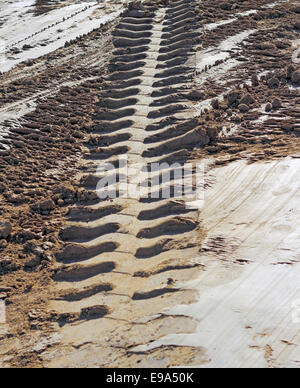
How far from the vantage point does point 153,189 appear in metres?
8.09

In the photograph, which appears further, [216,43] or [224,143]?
[216,43]

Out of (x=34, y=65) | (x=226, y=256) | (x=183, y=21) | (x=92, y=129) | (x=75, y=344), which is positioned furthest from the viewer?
(x=183, y=21)

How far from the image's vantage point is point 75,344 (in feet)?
19.4

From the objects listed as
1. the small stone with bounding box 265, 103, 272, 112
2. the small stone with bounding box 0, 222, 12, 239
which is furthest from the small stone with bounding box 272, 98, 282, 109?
the small stone with bounding box 0, 222, 12, 239

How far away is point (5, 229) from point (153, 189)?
1802 millimetres

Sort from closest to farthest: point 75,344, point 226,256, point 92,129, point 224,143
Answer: point 75,344 < point 226,256 < point 224,143 < point 92,129

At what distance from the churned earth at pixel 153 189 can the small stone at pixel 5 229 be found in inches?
0.4

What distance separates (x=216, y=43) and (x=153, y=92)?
176 cm

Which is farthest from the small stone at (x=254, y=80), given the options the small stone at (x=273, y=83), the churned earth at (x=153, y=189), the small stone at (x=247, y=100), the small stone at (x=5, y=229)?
the small stone at (x=5, y=229)

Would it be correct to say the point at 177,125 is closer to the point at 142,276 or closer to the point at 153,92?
the point at 153,92

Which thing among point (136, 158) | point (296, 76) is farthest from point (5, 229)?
point (296, 76)

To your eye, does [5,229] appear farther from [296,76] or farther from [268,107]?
[296,76]

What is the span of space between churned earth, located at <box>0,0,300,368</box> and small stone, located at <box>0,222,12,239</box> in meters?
0.01

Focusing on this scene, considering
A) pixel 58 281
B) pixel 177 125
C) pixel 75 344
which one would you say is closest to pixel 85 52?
pixel 177 125
